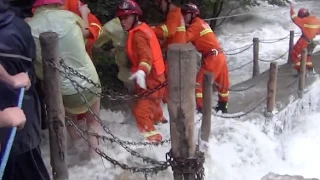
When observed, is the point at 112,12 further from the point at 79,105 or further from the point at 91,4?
the point at 79,105

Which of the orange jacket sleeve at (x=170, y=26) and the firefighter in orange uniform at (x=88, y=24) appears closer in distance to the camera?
A: the firefighter in orange uniform at (x=88, y=24)

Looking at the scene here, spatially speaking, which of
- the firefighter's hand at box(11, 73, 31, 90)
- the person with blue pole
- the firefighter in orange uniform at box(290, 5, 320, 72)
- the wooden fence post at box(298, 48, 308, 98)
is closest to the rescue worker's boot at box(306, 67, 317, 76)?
the firefighter in orange uniform at box(290, 5, 320, 72)

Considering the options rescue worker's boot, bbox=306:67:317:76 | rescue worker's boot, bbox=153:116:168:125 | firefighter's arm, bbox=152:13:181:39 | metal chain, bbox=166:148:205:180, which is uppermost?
firefighter's arm, bbox=152:13:181:39

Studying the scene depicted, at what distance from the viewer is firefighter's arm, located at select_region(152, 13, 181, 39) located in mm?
5891

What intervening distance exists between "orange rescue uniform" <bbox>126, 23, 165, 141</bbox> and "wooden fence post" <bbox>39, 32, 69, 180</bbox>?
1.05 meters

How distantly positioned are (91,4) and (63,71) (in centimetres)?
290

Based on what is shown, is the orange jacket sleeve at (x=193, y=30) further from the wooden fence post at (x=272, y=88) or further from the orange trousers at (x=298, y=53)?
the orange trousers at (x=298, y=53)

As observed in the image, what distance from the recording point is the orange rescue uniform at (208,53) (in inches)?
241

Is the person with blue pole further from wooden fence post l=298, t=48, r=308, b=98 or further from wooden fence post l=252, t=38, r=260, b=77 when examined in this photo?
wooden fence post l=252, t=38, r=260, b=77

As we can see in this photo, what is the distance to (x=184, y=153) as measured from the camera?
A: 363 cm

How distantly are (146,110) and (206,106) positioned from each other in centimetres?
65

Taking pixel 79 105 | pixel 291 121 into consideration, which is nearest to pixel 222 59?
pixel 291 121

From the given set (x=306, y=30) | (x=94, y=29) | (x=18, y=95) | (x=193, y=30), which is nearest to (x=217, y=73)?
(x=193, y=30)

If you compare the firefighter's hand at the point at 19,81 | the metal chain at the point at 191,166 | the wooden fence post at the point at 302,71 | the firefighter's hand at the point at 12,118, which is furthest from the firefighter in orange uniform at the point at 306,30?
the firefighter's hand at the point at 12,118
